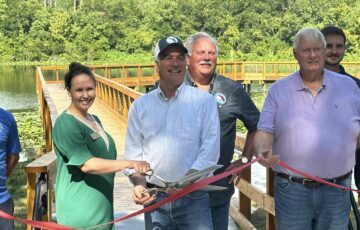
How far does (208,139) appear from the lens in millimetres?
2447

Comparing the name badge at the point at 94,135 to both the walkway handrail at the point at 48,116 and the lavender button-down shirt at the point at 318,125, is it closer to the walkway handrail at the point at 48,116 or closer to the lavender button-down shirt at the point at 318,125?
the lavender button-down shirt at the point at 318,125

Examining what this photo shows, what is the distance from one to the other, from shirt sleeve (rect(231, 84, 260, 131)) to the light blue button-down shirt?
16.4 inches

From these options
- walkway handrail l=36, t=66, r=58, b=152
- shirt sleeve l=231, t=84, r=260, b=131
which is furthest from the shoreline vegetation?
→ shirt sleeve l=231, t=84, r=260, b=131

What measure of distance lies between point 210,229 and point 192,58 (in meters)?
0.90

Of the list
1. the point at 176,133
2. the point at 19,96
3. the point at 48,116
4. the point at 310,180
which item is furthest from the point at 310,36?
the point at 19,96

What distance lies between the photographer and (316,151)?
2627 mm

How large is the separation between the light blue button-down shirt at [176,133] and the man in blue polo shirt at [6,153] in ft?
2.72

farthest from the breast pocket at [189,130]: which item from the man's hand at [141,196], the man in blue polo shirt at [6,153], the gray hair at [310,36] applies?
the man in blue polo shirt at [6,153]

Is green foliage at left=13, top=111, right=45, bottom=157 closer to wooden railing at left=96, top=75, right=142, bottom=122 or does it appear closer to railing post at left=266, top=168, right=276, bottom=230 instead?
wooden railing at left=96, top=75, right=142, bottom=122

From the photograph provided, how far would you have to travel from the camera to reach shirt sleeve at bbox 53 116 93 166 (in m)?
2.40

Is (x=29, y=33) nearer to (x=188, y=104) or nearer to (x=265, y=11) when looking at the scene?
(x=265, y=11)

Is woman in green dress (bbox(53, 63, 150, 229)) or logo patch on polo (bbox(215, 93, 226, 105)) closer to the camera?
woman in green dress (bbox(53, 63, 150, 229))

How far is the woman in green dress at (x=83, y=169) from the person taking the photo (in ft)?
7.87

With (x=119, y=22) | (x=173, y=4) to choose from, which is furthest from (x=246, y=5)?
(x=119, y=22)
